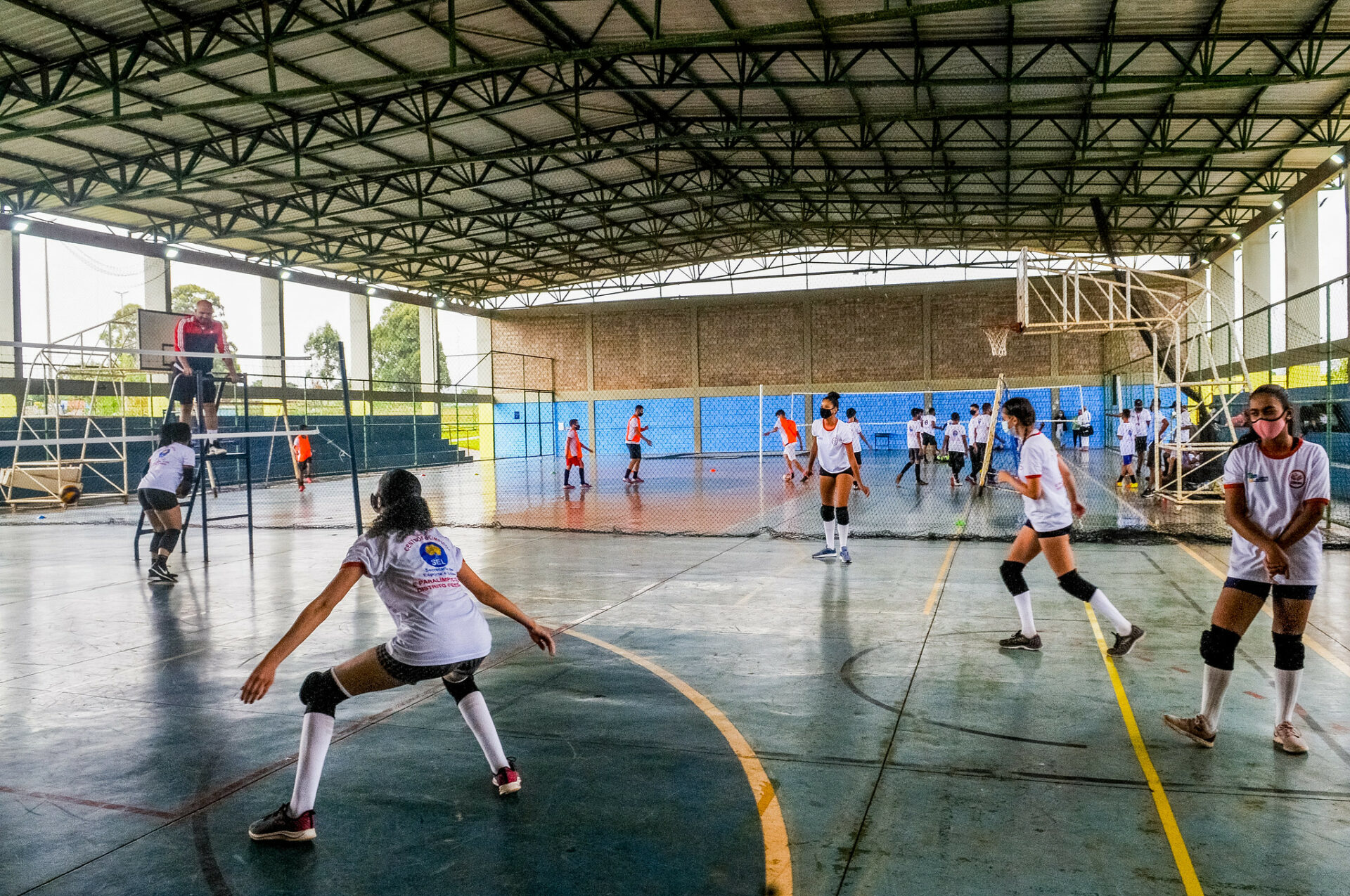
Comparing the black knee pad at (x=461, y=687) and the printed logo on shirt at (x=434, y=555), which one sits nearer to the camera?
the printed logo on shirt at (x=434, y=555)

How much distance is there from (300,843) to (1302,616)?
181 inches

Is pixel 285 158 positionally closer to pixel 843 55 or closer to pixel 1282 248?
pixel 843 55

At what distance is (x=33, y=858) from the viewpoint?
137 inches

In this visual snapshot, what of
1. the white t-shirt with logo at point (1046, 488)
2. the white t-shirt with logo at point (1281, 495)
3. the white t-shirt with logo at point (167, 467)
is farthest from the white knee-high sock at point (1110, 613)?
the white t-shirt with logo at point (167, 467)

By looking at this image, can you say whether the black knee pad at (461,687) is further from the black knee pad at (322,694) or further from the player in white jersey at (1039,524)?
the player in white jersey at (1039,524)

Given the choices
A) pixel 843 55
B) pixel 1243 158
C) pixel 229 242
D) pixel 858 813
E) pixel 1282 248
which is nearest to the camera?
pixel 858 813

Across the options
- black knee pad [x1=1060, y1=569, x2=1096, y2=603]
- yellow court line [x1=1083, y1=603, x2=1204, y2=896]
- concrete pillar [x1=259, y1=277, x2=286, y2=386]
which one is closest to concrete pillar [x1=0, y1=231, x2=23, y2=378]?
concrete pillar [x1=259, y1=277, x2=286, y2=386]

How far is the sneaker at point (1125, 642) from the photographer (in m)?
6.12

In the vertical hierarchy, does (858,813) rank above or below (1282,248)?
below

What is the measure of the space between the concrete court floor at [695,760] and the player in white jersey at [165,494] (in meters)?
1.57

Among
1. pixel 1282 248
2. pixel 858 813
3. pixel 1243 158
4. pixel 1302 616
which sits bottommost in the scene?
pixel 858 813

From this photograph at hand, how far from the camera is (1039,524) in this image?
6.43m

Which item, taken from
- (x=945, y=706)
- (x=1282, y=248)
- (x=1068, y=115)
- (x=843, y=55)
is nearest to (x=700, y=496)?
(x=843, y=55)

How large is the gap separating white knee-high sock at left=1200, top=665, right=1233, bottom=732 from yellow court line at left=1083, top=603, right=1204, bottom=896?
0.34 meters
